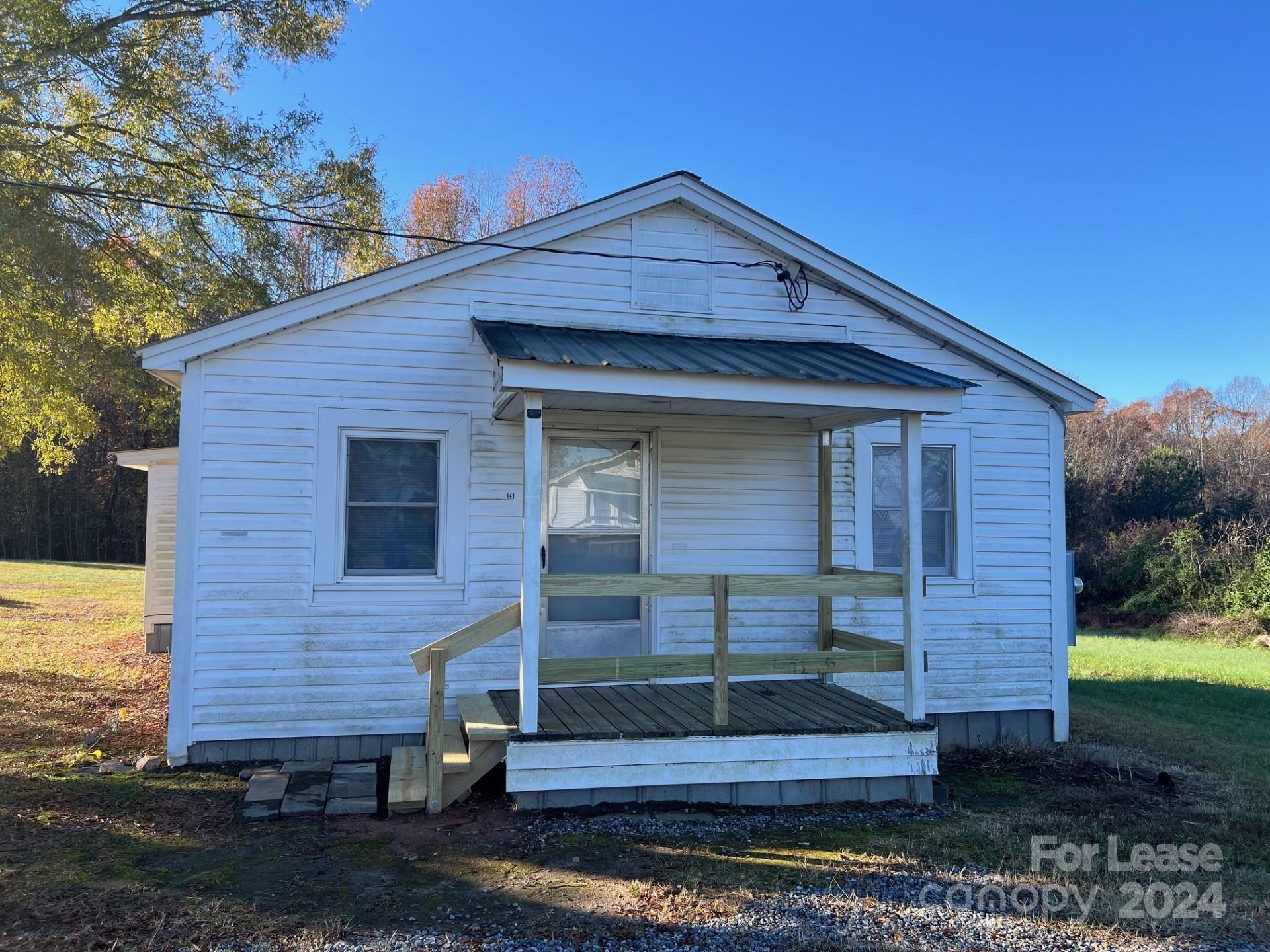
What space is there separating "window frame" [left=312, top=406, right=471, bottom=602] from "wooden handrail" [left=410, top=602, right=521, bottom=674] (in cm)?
117

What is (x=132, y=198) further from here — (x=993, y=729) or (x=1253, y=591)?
(x=1253, y=591)

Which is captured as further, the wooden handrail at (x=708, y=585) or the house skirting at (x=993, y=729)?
the house skirting at (x=993, y=729)

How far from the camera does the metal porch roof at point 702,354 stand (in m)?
5.79

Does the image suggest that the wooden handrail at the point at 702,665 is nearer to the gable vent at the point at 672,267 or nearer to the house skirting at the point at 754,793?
the house skirting at the point at 754,793

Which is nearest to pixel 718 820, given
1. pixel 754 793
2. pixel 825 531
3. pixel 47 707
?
pixel 754 793

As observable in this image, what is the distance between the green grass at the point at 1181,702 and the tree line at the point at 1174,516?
80.6 inches

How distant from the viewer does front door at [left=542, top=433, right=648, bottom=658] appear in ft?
23.4

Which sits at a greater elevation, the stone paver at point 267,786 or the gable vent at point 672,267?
the gable vent at point 672,267

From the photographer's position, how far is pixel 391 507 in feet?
21.9

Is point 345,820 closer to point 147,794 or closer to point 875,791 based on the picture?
point 147,794

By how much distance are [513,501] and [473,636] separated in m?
1.55

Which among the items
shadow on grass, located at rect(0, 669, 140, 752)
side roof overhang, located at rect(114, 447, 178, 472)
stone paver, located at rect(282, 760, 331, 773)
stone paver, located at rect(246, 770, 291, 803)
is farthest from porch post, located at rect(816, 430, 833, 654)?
side roof overhang, located at rect(114, 447, 178, 472)

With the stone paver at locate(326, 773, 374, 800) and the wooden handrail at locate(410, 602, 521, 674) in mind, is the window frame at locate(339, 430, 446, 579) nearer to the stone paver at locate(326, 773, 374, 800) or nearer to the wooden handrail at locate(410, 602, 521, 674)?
the wooden handrail at locate(410, 602, 521, 674)

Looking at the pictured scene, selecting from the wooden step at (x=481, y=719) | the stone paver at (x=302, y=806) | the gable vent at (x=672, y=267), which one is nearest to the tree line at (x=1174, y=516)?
the gable vent at (x=672, y=267)
